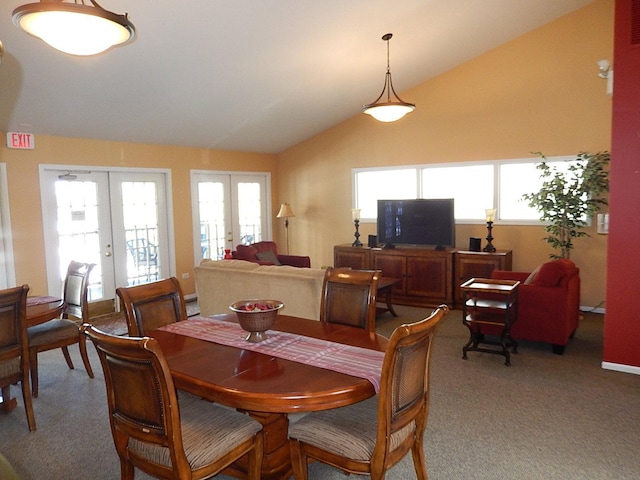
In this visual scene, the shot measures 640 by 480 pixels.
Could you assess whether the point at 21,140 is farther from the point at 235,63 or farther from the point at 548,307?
the point at 548,307

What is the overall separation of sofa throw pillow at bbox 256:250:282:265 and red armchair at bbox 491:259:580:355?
10.7ft

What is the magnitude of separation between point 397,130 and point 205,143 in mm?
2865

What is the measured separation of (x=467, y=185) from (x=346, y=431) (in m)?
5.27

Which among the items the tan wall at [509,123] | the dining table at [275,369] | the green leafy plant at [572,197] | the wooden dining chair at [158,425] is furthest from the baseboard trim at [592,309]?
the wooden dining chair at [158,425]

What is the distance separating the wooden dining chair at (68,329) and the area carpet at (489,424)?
0.75ft

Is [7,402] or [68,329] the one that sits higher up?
[68,329]

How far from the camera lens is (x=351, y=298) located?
116 inches

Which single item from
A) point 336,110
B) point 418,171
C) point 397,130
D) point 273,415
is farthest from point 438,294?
point 273,415

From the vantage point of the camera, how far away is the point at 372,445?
192cm

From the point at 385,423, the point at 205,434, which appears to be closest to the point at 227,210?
the point at 205,434

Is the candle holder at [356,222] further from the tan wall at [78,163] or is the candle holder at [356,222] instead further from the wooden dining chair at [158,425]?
the wooden dining chair at [158,425]

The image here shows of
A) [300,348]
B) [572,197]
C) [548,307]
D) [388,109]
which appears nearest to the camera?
[300,348]

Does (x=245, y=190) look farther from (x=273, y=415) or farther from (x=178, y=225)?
(x=273, y=415)

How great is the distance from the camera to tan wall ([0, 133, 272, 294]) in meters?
5.05
